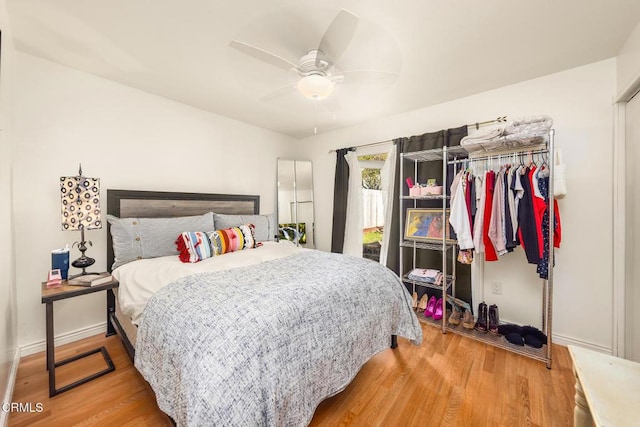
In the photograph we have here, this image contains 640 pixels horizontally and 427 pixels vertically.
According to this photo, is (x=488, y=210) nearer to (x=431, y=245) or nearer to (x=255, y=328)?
(x=431, y=245)

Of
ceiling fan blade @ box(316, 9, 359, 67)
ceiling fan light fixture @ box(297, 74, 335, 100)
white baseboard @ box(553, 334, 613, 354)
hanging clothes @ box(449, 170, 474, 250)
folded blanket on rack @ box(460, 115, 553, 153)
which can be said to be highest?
ceiling fan blade @ box(316, 9, 359, 67)

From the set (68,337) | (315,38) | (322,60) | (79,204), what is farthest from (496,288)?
(68,337)

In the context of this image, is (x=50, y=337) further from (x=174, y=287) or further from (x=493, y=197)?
(x=493, y=197)

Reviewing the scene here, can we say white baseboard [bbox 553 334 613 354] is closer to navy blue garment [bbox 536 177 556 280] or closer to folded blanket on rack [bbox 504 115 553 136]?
navy blue garment [bbox 536 177 556 280]

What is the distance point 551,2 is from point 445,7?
0.61m

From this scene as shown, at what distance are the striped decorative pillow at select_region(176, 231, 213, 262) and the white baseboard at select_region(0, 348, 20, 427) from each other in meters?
1.16

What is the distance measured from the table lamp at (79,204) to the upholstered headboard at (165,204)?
532mm

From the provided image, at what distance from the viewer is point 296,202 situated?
13.7 feet

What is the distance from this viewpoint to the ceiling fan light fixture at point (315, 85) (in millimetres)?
1799

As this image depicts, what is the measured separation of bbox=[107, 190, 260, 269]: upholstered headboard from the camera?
2.40 metres

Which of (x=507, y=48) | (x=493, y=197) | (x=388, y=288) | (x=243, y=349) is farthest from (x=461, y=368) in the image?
(x=507, y=48)

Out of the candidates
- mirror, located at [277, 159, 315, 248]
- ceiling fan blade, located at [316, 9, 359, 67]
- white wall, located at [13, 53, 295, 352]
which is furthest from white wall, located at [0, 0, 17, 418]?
mirror, located at [277, 159, 315, 248]

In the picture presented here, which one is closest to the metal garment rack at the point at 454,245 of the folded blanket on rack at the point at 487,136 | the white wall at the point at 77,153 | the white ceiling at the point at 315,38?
the folded blanket on rack at the point at 487,136

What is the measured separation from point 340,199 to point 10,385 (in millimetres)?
3407
